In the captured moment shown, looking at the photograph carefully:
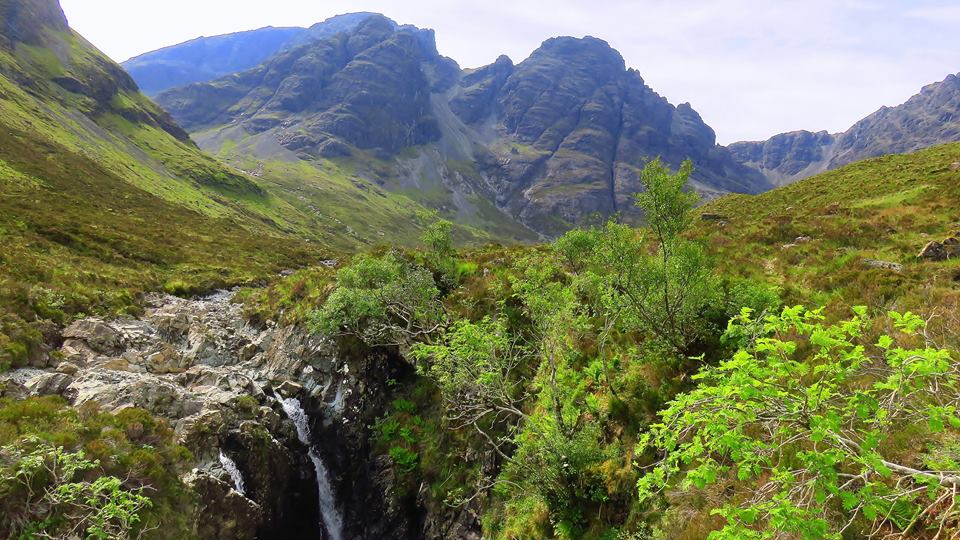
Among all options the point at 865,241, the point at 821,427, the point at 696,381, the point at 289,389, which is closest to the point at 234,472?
the point at 289,389

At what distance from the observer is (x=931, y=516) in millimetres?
6188

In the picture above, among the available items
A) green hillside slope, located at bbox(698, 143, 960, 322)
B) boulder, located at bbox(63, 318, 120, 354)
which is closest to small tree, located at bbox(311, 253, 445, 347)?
boulder, located at bbox(63, 318, 120, 354)

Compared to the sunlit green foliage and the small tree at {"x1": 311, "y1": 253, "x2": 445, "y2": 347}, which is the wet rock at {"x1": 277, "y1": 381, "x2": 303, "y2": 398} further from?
the sunlit green foliage

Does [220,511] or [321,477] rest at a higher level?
[220,511]

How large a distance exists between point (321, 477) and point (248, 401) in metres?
5.40

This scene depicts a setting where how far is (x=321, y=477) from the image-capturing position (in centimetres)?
2262

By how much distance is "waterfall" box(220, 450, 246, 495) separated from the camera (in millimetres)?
18109

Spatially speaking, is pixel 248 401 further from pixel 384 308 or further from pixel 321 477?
pixel 384 308

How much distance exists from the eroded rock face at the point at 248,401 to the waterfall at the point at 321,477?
342mm

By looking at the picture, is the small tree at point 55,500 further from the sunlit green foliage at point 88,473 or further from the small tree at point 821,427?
the small tree at point 821,427

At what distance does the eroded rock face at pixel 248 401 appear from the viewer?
18000 mm

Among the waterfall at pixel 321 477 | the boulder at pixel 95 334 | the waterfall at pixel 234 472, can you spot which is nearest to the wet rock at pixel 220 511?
the waterfall at pixel 234 472

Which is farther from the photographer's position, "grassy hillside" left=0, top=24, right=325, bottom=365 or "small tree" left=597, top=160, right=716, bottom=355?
"grassy hillside" left=0, top=24, right=325, bottom=365

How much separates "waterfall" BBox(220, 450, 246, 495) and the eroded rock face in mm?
261
